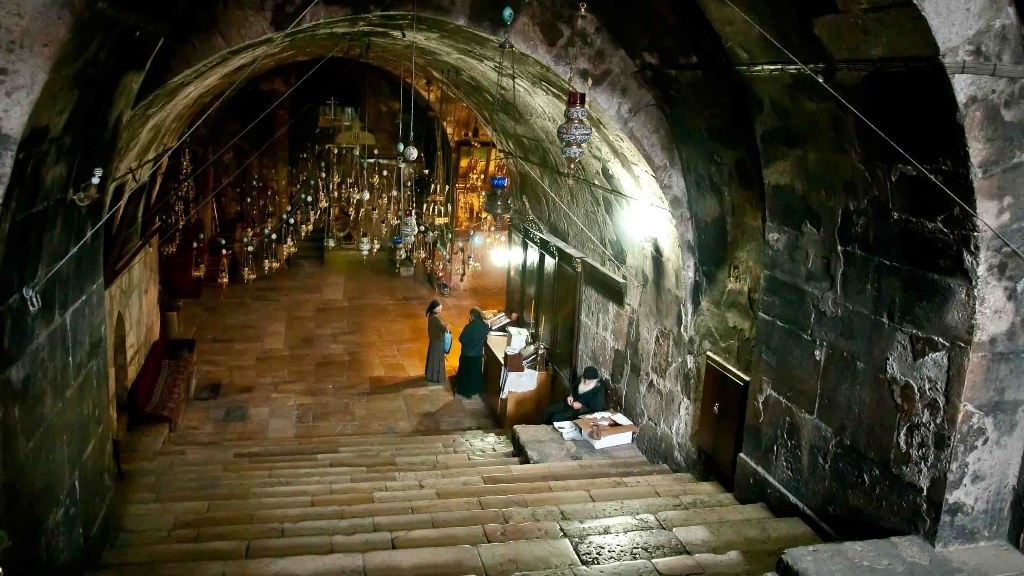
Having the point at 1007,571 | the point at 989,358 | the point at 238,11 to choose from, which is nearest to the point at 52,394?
the point at 238,11

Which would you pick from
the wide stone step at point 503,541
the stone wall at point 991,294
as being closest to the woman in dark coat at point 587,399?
the wide stone step at point 503,541

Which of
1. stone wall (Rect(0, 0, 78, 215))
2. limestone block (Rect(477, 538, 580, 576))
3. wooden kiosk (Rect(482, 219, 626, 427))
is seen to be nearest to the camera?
stone wall (Rect(0, 0, 78, 215))

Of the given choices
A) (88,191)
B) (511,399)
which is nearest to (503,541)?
(88,191)

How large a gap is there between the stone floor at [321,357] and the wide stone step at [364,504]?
3.88 meters

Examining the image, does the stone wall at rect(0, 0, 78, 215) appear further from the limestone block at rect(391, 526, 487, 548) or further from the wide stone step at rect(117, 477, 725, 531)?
the wide stone step at rect(117, 477, 725, 531)

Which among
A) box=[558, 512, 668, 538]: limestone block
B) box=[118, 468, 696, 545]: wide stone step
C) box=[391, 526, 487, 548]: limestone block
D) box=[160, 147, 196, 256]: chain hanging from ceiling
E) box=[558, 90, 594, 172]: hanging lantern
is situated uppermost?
box=[558, 90, 594, 172]: hanging lantern

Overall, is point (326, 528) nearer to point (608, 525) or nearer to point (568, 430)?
point (608, 525)

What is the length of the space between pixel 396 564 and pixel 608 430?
4023 millimetres

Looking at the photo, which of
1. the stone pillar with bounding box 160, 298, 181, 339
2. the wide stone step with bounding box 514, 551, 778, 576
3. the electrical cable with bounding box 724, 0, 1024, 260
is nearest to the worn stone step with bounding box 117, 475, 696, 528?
the wide stone step with bounding box 514, 551, 778, 576

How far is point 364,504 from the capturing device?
6.40m

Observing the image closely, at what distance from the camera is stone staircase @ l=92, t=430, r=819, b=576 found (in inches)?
186

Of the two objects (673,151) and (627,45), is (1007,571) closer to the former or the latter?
(673,151)

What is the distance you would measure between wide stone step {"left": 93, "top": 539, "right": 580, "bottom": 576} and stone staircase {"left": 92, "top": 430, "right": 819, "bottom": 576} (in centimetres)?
1

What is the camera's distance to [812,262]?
5.28 metres
